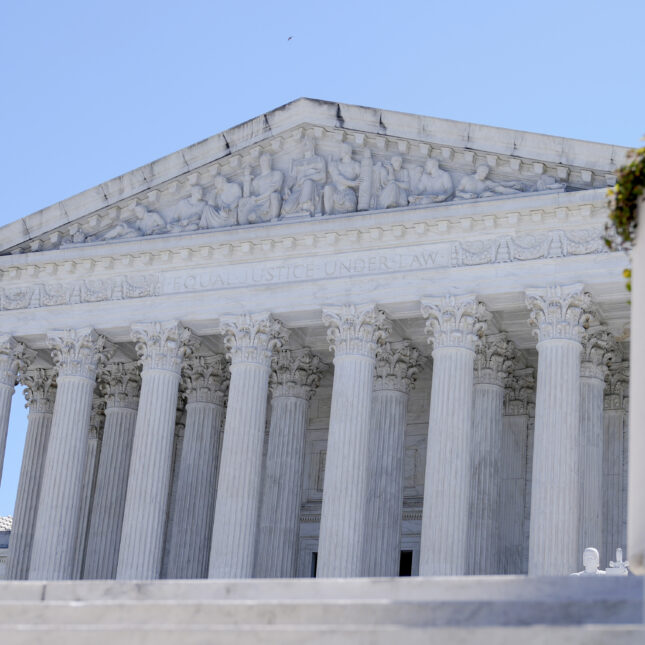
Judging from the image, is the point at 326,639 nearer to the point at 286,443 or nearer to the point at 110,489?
the point at 286,443

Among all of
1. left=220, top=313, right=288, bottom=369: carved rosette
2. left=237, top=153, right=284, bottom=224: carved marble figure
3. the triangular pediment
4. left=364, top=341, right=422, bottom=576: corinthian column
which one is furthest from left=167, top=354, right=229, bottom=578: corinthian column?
left=364, top=341, right=422, bottom=576: corinthian column

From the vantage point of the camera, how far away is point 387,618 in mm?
13953

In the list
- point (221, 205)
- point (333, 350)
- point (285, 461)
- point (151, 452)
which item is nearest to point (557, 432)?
point (333, 350)

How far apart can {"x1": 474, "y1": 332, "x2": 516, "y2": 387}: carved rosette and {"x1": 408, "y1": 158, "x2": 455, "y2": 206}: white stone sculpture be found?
4655mm

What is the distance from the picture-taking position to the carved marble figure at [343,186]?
136 feet

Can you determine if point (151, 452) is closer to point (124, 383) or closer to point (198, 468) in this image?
point (198, 468)

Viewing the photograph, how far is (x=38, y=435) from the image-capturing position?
160 ft

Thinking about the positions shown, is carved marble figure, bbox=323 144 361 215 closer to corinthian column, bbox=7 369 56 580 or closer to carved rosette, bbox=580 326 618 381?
carved rosette, bbox=580 326 618 381

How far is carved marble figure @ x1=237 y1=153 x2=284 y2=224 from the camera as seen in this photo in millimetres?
42688

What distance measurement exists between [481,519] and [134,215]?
582 inches

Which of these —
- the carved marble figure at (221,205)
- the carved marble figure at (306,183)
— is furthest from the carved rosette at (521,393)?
the carved marble figure at (221,205)

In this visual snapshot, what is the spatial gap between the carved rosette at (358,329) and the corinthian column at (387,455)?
540 mm

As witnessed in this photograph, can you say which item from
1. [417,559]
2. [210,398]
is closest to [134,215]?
[210,398]

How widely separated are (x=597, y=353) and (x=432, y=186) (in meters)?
6.83
